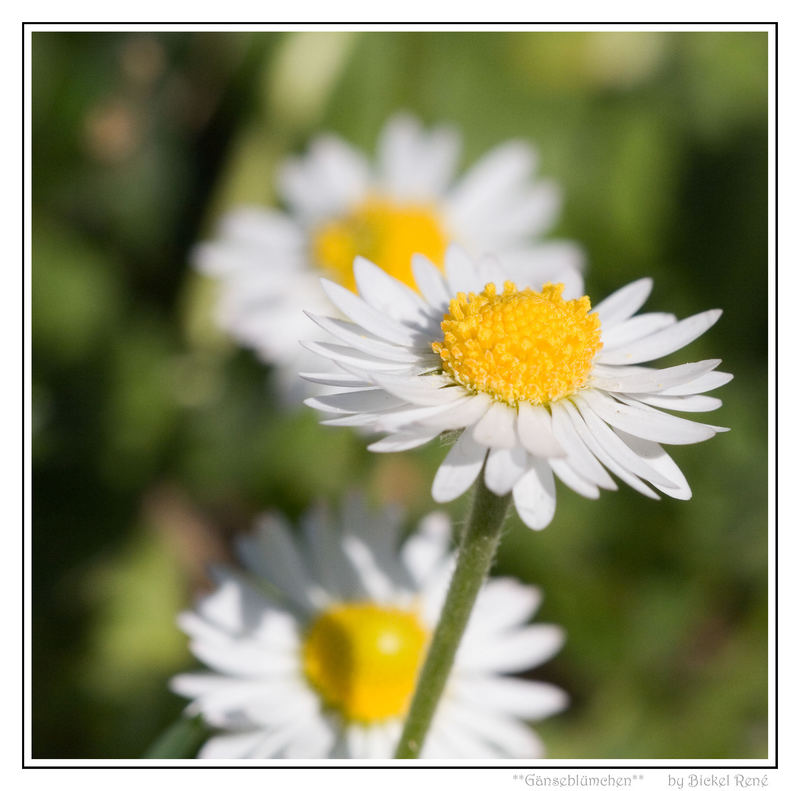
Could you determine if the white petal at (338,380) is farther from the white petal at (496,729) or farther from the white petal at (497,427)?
the white petal at (496,729)

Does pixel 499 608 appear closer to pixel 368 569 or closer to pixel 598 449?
pixel 368 569

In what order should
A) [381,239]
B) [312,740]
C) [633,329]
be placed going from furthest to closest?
[381,239] < [312,740] < [633,329]

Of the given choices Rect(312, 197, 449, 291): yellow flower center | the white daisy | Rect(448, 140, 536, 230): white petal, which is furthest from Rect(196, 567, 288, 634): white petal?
Rect(448, 140, 536, 230): white petal

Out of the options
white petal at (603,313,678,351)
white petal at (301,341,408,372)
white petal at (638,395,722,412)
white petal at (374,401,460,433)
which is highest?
white petal at (603,313,678,351)

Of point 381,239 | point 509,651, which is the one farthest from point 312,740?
point 381,239

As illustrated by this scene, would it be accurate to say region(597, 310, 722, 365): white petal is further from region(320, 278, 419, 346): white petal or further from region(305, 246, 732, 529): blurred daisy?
region(320, 278, 419, 346): white petal

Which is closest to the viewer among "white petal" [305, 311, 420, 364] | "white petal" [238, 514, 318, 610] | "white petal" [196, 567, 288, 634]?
"white petal" [305, 311, 420, 364]
